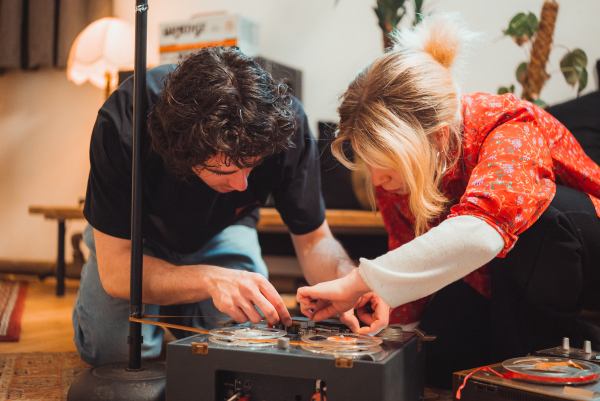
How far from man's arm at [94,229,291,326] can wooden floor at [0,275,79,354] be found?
1.77 ft

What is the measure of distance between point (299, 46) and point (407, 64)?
156 centimetres

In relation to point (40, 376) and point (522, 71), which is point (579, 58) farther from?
point (40, 376)

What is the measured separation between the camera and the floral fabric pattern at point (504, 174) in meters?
0.76

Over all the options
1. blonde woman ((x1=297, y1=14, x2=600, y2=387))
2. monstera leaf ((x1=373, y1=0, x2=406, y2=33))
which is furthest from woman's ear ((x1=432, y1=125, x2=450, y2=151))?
monstera leaf ((x1=373, y1=0, x2=406, y2=33))

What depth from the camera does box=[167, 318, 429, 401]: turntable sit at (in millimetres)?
635

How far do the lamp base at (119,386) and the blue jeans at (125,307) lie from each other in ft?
1.08

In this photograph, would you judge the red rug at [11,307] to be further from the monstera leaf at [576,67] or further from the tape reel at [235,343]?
the monstera leaf at [576,67]

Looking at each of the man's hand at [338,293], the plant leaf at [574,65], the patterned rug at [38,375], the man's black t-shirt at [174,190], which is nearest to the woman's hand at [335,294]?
the man's hand at [338,293]

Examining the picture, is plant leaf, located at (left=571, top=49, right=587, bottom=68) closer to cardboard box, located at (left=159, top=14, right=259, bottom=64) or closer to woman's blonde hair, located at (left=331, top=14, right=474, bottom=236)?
woman's blonde hair, located at (left=331, top=14, right=474, bottom=236)

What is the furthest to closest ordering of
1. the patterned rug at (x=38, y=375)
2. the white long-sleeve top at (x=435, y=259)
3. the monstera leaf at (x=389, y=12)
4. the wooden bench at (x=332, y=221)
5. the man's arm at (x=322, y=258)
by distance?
the wooden bench at (x=332, y=221)
the monstera leaf at (x=389, y=12)
the man's arm at (x=322, y=258)
the patterned rug at (x=38, y=375)
the white long-sleeve top at (x=435, y=259)

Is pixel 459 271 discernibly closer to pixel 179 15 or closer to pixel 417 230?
pixel 417 230

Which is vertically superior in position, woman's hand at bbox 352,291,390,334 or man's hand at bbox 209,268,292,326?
man's hand at bbox 209,268,292,326

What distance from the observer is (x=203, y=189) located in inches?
44.3

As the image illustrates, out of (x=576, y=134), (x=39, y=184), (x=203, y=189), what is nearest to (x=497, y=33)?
(x=576, y=134)
